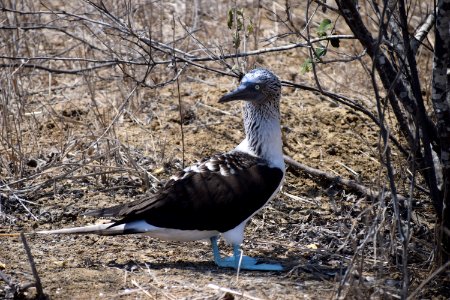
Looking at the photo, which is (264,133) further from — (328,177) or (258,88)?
(328,177)

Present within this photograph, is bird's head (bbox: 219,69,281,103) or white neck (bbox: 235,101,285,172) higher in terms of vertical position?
bird's head (bbox: 219,69,281,103)

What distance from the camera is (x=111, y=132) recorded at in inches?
305

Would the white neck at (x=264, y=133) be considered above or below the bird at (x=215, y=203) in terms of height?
above

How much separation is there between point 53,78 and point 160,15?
1300 mm

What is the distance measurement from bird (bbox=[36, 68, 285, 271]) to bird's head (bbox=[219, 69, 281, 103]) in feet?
0.10

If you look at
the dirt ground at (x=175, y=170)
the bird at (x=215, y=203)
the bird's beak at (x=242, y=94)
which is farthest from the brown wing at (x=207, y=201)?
the bird's beak at (x=242, y=94)

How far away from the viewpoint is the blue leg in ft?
19.0

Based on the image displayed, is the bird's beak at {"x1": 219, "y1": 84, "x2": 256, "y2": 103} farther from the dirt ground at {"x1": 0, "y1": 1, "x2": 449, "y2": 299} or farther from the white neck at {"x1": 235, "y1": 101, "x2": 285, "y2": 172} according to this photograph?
the dirt ground at {"x1": 0, "y1": 1, "x2": 449, "y2": 299}

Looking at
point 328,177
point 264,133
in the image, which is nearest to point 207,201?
point 264,133

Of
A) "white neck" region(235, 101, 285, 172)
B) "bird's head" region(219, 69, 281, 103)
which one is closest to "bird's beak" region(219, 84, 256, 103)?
"bird's head" region(219, 69, 281, 103)

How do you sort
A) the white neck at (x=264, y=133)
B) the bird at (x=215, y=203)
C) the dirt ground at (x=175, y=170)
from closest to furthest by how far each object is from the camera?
the dirt ground at (x=175, y=170) → the bird at (x=215, y=203) → the white neck at (x=264, y=133)

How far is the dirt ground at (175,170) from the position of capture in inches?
208

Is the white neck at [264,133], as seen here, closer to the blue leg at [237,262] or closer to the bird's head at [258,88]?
the bird's head at [258,88]

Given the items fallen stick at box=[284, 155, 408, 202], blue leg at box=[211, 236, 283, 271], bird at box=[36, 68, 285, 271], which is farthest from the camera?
fallen stick at box=[284, 155, 408, 202]
